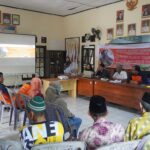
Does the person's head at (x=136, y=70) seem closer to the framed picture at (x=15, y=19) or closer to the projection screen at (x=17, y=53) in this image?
the projection screen at (x=17, y=53)

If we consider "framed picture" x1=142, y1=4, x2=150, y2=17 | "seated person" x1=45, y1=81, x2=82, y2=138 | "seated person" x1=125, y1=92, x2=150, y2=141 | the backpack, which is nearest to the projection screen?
"framed picture" x1=142, y1=4, x2=150, y2=17

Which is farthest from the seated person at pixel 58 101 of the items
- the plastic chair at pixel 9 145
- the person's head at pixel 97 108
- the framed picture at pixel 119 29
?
the framed picture at pixel 119 29

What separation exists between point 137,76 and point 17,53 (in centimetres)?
468

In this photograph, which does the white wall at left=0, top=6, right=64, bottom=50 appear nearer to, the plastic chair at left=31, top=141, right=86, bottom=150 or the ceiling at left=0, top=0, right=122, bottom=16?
the ceiling at left=0, top=0, right=122, bottom=16

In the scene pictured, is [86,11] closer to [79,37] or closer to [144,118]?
[79,37]

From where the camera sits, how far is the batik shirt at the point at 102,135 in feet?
5.51

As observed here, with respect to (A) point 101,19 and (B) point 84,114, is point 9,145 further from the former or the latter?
(A) point 101,19

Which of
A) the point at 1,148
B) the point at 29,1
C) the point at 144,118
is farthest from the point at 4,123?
the point at 29,1

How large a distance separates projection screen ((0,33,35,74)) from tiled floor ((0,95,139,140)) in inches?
97.8

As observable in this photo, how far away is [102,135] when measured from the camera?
5.53 ft

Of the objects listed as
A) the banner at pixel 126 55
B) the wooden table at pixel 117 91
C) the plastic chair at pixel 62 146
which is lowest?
the wooden table at pixel 117 91

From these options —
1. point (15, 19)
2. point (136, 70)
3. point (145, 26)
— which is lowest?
point (136, 70)

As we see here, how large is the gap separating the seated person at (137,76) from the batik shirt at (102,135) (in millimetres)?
3963

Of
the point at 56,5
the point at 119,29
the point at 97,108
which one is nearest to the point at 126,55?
the point at 119,29
